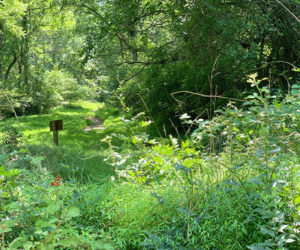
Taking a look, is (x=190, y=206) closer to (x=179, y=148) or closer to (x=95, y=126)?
(x=179, y=148)

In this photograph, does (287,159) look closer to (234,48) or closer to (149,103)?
(234,48)

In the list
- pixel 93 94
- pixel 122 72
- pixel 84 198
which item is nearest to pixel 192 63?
pixel 84 198

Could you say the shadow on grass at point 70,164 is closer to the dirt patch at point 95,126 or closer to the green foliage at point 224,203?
the green foliage at point 224,203

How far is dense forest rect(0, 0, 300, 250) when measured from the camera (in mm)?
2348

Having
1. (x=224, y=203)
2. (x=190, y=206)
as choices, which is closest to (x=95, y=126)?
(x=224, y=203)

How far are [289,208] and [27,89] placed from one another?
19.5m

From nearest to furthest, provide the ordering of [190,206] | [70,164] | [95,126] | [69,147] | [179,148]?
[190,206]
[179,148]
[70,164]
[69,147]
[95,126]

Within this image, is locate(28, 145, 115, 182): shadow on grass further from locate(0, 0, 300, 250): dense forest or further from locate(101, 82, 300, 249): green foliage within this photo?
locate(101, 82, 300, 249): green foliage

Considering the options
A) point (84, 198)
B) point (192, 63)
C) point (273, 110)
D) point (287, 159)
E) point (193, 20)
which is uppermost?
point (193, 20)

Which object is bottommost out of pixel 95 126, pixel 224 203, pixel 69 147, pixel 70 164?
pixel 95 126

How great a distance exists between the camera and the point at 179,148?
11.5ft

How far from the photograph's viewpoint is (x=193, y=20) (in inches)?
303

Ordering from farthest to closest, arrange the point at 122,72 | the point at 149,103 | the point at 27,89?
the point at 27,89
the point at 122,72
the point at 149,103

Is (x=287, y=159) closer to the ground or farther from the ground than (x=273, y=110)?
closer to the ground
